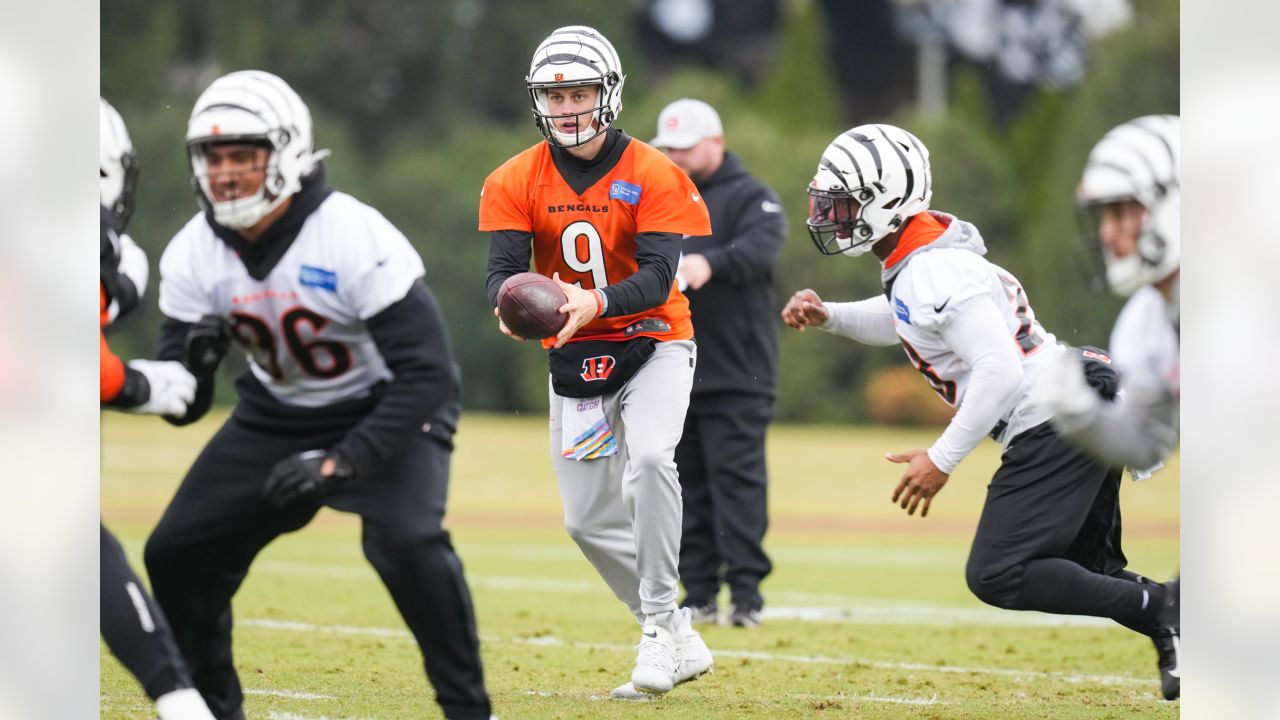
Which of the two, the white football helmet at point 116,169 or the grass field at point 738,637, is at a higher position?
the white football helmet at point 116,169

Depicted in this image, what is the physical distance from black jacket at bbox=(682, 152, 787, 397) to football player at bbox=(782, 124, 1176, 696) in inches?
67.1

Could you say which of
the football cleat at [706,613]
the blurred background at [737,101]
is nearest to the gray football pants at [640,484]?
the football cleat at [706,613]

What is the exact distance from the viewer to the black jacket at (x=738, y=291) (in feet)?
21.1

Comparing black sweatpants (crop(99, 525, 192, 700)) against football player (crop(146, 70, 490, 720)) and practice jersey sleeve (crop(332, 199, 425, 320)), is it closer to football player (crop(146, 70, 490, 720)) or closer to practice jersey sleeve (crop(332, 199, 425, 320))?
football player (crop(146, 70, 490, 720))

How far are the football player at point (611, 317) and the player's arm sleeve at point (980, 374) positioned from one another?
836mm

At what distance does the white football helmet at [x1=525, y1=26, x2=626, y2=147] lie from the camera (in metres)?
4.60

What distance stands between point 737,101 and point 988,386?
19698 millimetres

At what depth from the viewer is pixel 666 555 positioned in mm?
4707

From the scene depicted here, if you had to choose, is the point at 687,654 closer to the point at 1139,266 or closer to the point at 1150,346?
the point at 1150,346

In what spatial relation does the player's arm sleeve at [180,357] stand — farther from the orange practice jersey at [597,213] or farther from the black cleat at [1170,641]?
the black cleat at [1170,641]

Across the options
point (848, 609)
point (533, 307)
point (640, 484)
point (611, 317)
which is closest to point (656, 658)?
point (640, 484)

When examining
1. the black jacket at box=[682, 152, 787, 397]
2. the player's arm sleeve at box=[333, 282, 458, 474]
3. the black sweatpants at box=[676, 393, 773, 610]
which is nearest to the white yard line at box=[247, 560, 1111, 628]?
the black sweatpants at box=[676, 393, 773, 610]
